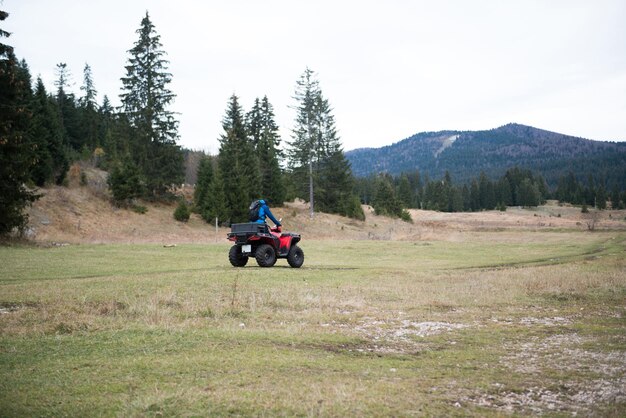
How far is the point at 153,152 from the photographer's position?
51219mm

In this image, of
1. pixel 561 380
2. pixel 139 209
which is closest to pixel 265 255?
pixel 561 380

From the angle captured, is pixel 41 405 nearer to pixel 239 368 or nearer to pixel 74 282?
pixel 239 368

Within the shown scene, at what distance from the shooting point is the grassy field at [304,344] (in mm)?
5418

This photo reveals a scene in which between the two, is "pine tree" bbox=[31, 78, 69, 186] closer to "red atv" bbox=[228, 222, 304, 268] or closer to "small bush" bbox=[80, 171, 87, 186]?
"small bush" bbox=[80, 171, 87, 186]

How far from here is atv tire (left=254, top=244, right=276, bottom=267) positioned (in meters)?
18.4

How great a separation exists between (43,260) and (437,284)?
15152 mm

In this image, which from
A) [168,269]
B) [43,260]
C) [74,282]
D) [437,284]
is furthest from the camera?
[43,260]

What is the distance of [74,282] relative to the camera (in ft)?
45.6

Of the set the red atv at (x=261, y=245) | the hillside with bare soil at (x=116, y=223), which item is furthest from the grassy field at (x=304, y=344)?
the hillside with bare soil at (x=116, y=223)

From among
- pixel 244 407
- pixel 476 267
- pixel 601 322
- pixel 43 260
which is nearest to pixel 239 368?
pixel 244 407

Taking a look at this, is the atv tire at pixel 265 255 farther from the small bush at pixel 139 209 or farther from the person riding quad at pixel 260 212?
the small bush at pixel 139 209

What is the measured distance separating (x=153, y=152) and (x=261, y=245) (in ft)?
120

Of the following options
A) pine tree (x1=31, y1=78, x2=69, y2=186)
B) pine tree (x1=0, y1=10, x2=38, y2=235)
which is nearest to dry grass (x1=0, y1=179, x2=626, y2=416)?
pine tree (x1=0, y1=10, x2=38, y2=235)

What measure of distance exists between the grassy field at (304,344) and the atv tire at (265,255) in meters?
1.50
